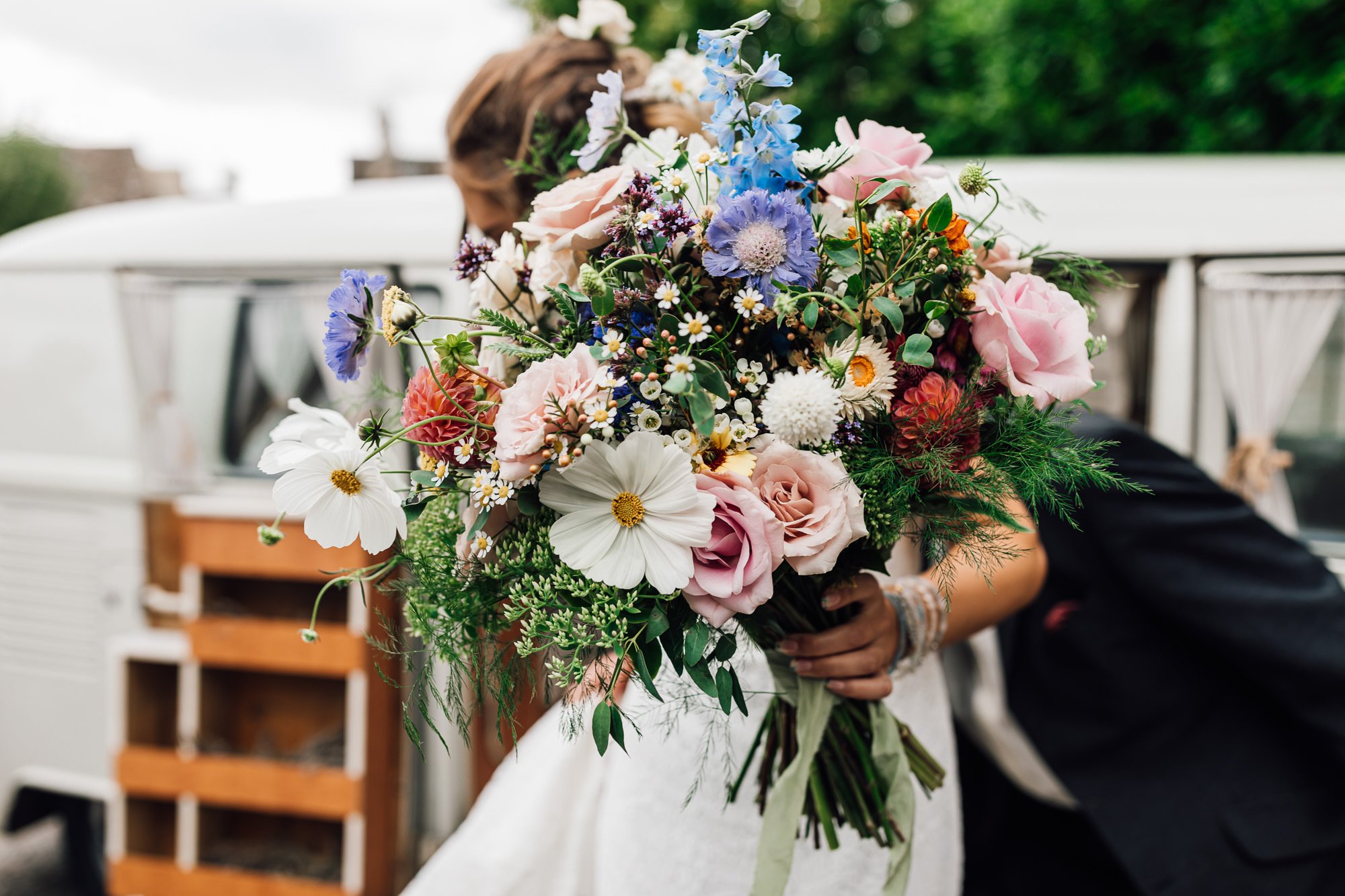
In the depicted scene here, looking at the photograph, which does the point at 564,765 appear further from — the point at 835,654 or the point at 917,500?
the point at 917,500

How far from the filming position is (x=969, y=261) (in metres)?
1.07

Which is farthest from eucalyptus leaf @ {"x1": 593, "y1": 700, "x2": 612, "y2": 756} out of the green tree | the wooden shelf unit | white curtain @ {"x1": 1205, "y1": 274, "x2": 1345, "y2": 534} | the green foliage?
the green tree

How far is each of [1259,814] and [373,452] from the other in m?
2.20

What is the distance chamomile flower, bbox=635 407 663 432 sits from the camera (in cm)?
98

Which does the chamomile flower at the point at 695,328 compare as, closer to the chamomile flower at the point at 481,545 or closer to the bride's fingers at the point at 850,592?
the chamomile flower at the point at 481,545

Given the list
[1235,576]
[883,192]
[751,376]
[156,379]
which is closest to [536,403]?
[751,376]

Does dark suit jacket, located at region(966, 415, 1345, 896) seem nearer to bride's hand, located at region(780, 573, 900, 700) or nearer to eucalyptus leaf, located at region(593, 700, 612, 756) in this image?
bride's hand, located at region(780, 573, 900, 700)

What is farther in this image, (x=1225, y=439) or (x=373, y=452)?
(x=1225, y=439)

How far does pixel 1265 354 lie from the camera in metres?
2.80

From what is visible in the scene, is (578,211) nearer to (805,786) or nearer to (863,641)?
(863,641)

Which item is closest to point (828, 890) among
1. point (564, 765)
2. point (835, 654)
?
point (835, 654)

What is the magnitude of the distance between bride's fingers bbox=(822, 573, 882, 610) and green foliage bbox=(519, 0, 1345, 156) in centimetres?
479

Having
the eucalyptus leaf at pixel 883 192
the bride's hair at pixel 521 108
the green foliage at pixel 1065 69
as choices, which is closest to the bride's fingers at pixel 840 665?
the eucalyptus leaf at pixel 883 192

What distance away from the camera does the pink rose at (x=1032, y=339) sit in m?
1.04
